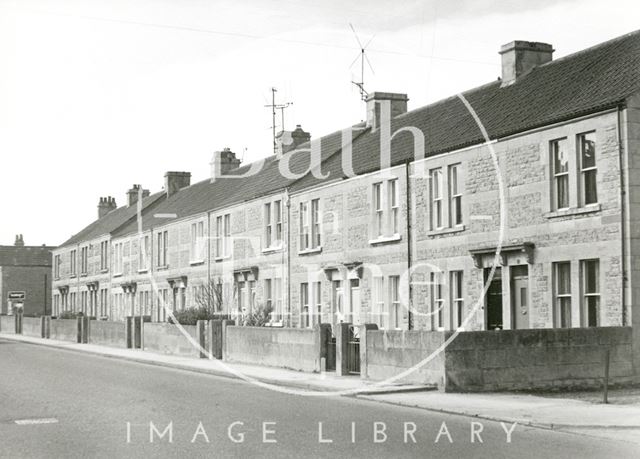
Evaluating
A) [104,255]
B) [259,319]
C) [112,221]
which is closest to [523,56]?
[259,319]

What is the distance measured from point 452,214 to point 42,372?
12289mm

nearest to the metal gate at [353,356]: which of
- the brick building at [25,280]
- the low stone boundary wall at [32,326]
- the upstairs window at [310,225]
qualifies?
the upstairs window at [310,225]

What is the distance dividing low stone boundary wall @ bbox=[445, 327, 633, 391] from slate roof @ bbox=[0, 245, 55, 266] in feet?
230

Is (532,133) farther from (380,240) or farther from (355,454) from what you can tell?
(355,454)

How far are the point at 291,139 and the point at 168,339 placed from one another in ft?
48.0

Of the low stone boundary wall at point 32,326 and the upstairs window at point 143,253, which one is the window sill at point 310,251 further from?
the low stone boundary wall at point 32,326

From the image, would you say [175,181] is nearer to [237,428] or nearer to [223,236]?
[223,236]

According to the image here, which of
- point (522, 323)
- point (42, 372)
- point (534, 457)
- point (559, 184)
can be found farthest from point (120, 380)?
point (534, 457)

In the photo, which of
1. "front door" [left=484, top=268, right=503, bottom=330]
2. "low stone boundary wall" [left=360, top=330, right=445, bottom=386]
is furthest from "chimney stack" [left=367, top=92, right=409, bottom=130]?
"low stone boundary wall" [left=360, top=330, right=445, bottom=386]

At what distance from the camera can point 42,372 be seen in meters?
24.1

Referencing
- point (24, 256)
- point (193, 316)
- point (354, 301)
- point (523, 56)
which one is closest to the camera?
point (523, 56)

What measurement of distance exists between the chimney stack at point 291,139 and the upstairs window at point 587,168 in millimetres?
23231

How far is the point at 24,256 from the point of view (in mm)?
83312

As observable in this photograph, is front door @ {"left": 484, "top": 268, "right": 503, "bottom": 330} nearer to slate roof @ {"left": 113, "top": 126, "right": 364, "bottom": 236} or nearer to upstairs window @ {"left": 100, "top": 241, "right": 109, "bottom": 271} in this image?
slate roof @ {"left": 113, "top": 126, "right": 364, "bottom": 236}
